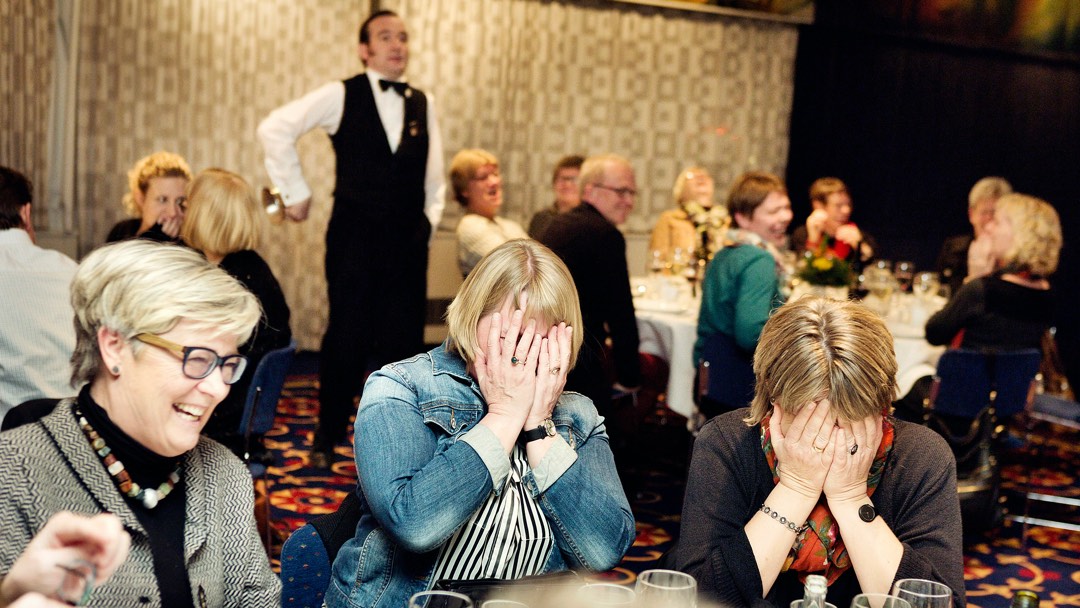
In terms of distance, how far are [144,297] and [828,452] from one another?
3.82ft

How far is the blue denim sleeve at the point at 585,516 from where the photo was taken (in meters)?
1.95

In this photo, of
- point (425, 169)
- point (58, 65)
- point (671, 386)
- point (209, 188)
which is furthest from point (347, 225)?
point (58, 65)

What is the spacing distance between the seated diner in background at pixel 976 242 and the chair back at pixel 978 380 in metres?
0.52

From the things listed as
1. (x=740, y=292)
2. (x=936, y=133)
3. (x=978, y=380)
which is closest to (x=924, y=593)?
(x=740, y=292)

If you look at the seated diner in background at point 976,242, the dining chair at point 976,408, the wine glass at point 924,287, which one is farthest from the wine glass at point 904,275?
the dining chair at point 976,408

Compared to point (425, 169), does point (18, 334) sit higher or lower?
lower

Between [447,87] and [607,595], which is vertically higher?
[447,87]

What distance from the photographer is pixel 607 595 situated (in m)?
1.30

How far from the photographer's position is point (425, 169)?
5.15 m

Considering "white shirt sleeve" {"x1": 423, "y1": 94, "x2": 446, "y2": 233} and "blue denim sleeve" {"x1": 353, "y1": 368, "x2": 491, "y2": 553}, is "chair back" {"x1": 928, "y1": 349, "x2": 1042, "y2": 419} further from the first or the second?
"blue denim sleeve" {"x1": 353, "y1": 368, "x2": 491, "y2": 553}

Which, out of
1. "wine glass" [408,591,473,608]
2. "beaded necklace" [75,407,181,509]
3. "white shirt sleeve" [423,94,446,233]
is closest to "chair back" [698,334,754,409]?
"white shirt sleeve" [423,94,446,233]

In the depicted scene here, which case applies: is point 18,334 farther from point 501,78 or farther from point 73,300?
point 501,78

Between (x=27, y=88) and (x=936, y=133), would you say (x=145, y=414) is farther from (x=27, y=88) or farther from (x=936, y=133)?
(x=936, y=133)

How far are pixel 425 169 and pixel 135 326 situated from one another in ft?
11.8
